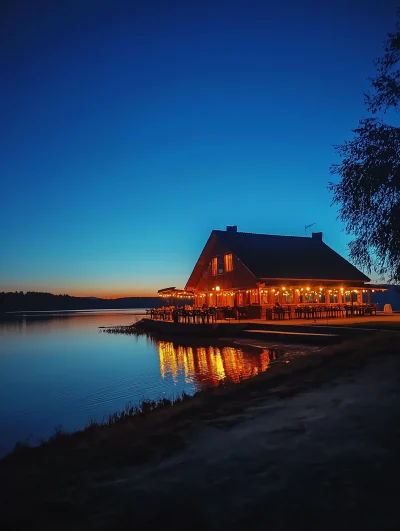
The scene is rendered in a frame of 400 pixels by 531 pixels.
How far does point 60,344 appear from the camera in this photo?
3494cm

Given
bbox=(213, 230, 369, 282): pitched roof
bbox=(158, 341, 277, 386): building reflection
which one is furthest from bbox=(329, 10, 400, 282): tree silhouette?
bbox=(213, 230, 369, 282): pitched roof

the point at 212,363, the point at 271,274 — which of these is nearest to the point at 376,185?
the point at 212,363

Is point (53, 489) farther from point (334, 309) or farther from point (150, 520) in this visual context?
point (334, 309)

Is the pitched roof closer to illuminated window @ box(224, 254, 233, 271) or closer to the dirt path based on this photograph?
illuminated window @ box(224, 254, 233, 271)

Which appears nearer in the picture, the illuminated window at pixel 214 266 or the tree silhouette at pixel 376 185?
the tree silhouette at pixel 376 185

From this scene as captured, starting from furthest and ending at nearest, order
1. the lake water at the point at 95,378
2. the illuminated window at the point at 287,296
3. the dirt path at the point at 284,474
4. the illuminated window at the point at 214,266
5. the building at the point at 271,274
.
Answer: the illuminated window at the point at 214,266 → the illuminated window at the point at 287,296 → the building at the point at 271,274 → the lake water at the point at 95,378 → the dirt path at the point at 284,474

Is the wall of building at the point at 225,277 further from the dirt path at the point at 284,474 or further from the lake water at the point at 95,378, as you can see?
the dirt path at the point at 284,474

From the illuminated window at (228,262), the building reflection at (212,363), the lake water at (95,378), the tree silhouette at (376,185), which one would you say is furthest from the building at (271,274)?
the tree silhouette at (376,185)

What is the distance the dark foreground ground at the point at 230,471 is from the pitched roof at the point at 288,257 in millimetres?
26078

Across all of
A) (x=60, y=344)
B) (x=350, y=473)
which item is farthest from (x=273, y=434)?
(x=60, y=344)

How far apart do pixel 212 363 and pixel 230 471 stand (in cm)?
1458

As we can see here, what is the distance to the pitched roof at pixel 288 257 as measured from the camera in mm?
34156

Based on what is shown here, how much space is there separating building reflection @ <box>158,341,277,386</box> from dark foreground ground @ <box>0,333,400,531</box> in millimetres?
6183

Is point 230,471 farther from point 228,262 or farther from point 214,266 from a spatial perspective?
point 214,266
